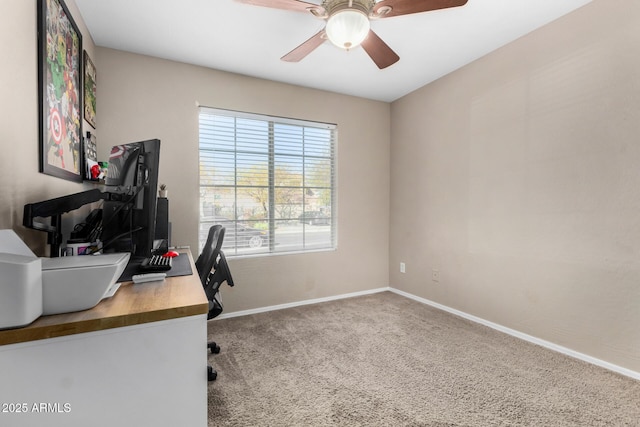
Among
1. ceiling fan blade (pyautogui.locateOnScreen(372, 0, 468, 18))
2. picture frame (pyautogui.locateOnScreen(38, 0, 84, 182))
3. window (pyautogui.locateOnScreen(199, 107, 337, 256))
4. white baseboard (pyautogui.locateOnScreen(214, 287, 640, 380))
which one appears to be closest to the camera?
picture frame (pyautogui.locateOnScreen(38, 0, 84, 182))

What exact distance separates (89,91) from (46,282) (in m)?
2.06

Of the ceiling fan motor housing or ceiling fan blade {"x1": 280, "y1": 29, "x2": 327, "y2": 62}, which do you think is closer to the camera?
the ceiling fan motor housing

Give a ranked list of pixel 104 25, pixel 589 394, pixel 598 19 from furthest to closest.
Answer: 1. pixel 104 25
2. pixel 598 19
3. pixel 589 394

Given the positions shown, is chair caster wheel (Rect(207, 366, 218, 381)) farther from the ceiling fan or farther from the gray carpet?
the ceiling fan

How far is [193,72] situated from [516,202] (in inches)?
126

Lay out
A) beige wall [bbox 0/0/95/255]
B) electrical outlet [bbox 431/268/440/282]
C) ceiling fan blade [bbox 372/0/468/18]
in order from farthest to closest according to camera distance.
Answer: electrical outlet [bbox 431/268/440/282] < ceiling fan blade [bbox 372/0/468/18] < beige wall [bbox 0/0/95/255]

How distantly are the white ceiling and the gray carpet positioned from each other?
2494mm

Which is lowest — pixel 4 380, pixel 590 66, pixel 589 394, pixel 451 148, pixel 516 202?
pixel 589 394

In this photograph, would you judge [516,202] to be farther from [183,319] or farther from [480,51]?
[183,319]

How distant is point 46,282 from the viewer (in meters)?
0.82

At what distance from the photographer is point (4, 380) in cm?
75

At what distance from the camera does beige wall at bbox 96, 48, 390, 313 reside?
254cm

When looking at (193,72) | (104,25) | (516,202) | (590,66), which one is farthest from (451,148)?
(104,25)

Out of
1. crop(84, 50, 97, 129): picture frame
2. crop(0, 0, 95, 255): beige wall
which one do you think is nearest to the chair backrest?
crop(0, 0, 95, 255): beige wall
